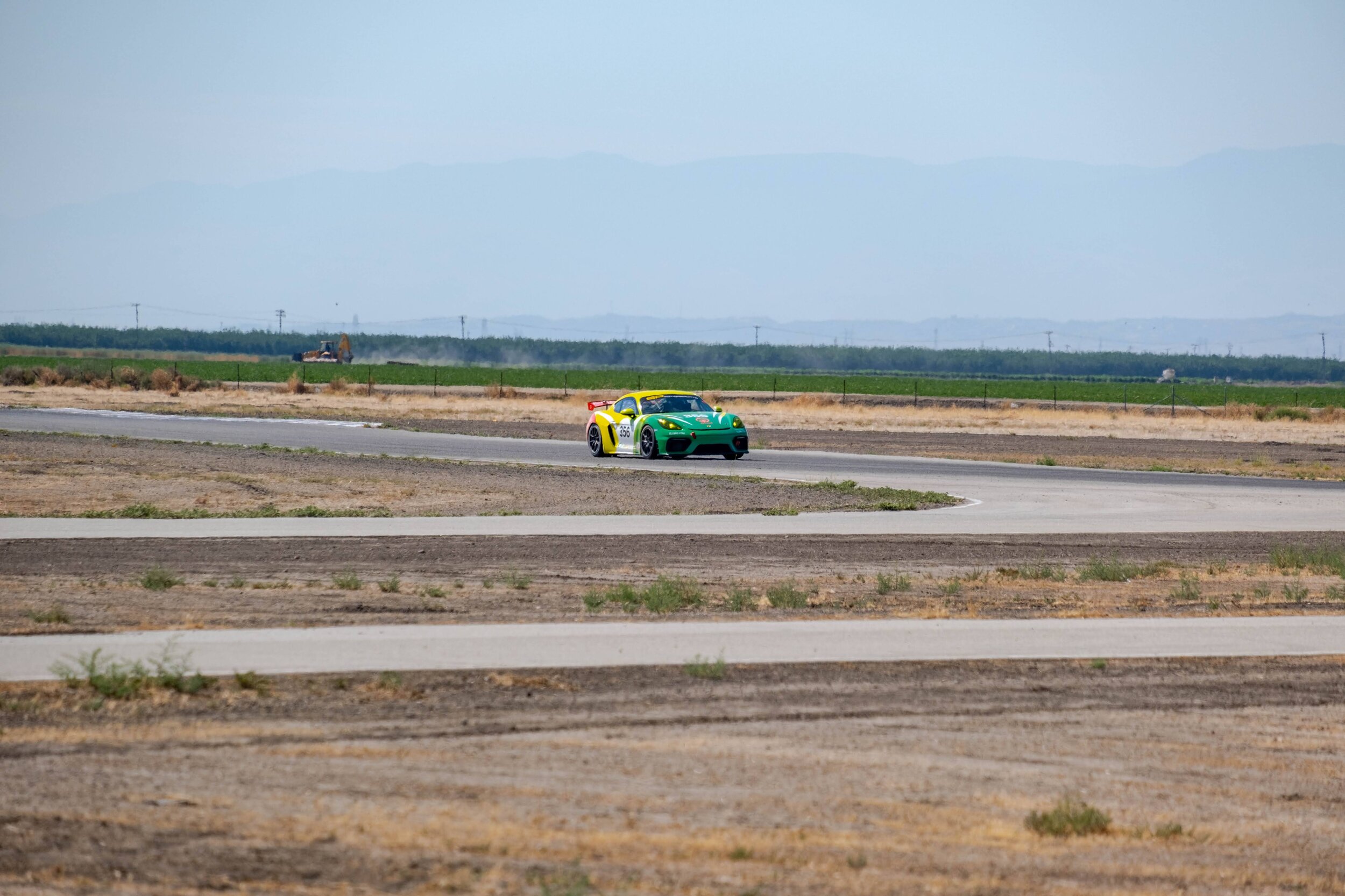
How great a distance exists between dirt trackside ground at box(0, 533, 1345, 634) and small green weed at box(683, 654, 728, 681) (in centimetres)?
218

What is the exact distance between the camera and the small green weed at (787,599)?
12852 mm

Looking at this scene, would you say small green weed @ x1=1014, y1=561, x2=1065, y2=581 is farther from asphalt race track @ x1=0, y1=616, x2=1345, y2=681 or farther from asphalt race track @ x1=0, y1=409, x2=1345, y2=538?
asphalt race track @ x1=0, y1=409, x2=1345, y2=538

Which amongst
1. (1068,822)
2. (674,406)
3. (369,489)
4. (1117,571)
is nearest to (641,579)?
(1117,571)

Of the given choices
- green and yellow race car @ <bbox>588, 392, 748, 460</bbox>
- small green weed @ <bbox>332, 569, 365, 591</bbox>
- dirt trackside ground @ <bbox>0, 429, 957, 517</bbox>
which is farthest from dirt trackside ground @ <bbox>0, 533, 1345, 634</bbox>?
green and yellow race car @ <bbox>588, 392, 748, 460</bbox>

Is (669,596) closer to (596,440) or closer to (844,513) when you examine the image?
Result: (844,513)

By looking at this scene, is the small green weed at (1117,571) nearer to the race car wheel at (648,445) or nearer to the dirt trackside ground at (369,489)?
the dirt trackside ground at (369,489)

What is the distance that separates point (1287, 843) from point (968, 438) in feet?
125

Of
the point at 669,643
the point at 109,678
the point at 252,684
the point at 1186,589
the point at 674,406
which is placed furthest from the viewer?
the point at 674,406

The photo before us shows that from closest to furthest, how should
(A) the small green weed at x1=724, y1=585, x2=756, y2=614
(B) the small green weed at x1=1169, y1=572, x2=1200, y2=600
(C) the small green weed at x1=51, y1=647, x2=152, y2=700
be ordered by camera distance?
1. (C) the small green weed at x1=51, y1=647, x2=152, y2=700
2. (A) the small green weed at x1=724, y1=585, x2=756, y2=614
3. (B) the small green weed at x1=1169, y1=572, x2=1200, y2=600

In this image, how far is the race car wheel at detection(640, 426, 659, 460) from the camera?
30.9m

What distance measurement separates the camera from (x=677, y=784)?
7.28 metres

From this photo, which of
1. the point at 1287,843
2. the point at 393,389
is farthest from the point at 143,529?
the point at 393,389

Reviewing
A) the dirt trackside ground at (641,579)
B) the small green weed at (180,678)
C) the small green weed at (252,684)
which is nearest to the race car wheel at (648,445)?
the dirt trackside ground at (641,579)

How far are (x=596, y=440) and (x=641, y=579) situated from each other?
18173 millimetres
